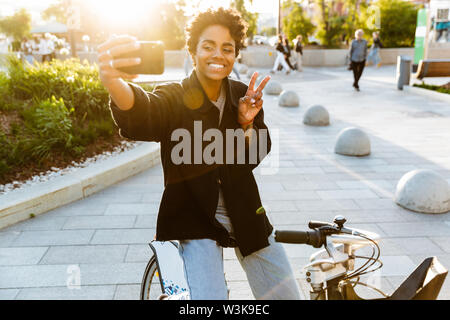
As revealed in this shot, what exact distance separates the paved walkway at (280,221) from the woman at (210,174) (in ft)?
2.89

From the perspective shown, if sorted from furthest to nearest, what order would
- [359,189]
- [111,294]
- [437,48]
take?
[437,48] → [359,189] → [111,294]

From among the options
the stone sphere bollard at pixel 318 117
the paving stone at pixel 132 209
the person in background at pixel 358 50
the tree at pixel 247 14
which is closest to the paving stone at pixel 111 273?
the paving stone at pixel 132 209

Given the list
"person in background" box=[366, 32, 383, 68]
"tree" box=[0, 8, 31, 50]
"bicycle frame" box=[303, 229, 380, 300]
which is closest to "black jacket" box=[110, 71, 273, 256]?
"bicycle frame" box=[303, 229, 380, 300]

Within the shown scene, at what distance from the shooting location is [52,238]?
4055 mm

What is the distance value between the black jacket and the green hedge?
3772 mm

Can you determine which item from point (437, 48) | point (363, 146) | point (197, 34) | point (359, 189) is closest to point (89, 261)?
point (197, 34)

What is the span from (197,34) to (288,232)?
1063mm

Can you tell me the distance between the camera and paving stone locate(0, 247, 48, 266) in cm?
361

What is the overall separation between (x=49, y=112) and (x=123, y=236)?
2587 millimetres

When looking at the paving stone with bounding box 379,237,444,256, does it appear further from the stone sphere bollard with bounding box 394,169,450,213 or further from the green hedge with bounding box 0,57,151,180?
the green hedge with bounding box 0,57,151,180

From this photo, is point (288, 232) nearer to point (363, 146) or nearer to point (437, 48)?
point (363, 146)

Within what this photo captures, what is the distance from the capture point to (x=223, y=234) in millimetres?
1962

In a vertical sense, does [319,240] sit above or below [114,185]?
above

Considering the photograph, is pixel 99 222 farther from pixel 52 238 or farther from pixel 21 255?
pixel 21 255
